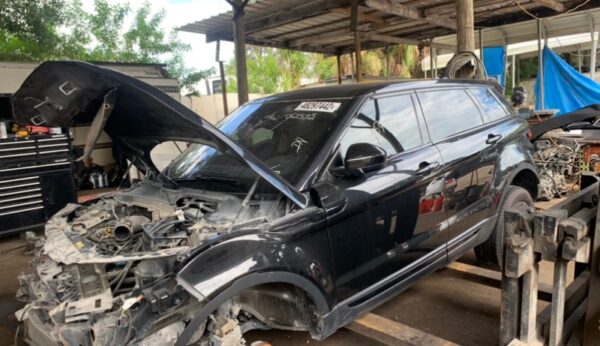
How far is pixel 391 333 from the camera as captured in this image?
2496 millimetres

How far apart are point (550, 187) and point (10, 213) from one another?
7657 mm

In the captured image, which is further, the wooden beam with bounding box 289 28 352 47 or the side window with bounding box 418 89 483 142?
the wooden beam with bounding box 289 28 352 47

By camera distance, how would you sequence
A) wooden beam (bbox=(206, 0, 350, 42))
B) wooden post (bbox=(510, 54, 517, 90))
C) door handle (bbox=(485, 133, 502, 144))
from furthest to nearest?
wooden post (bbox=(510, 54, 517, 90)) → wooden beam (bbox=(206, 0, 350, 42)) → door handle (bbox=(485, 133, 502, 144))

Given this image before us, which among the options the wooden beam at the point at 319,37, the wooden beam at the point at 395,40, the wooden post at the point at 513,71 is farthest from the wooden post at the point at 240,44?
the wooden post at the point at 513,71

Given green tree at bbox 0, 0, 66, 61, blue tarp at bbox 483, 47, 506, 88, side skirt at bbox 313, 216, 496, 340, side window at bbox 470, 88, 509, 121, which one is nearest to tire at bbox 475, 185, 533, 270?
side skirt at bbox 313, 216, 496, 340

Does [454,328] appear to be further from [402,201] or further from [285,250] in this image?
[285,250]

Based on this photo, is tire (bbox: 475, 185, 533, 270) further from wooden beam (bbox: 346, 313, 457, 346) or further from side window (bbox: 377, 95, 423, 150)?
wooden beam (bbox: 346, 313, 457, 346)

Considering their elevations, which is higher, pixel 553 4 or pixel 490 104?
pixel 553 4

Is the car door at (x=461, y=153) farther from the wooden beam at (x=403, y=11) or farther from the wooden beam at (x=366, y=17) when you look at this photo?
the wooden beam at (x=366, y=17)

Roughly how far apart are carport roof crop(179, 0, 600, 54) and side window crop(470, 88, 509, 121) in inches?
106

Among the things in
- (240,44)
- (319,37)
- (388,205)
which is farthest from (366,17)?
(388,205)

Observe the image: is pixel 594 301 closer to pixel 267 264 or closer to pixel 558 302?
pixel 558 302

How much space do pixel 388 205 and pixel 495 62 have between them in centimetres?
1200

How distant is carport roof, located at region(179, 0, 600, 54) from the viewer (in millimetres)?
6449
